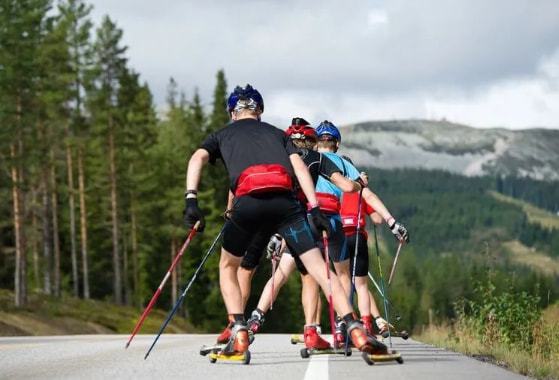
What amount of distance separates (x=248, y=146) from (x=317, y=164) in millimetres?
1473

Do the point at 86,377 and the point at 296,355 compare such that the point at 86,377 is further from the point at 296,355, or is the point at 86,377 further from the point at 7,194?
the point at 7,194

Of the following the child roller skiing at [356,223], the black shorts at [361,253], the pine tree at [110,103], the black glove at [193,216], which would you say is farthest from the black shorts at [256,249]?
the pine tree at [110,103]

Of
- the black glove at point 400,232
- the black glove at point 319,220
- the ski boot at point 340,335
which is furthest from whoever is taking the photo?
the black glove at point 400,232

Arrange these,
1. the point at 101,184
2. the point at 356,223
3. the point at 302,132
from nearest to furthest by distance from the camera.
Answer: the point at 302,132, the point at 356,223, the point at 101,184

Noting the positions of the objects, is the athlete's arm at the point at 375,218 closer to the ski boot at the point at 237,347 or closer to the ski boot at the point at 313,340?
the ski boot at the point at 313,340

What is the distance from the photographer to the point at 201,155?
7980 millimetres

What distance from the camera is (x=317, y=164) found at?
9164mm

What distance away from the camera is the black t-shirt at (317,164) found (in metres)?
9.05

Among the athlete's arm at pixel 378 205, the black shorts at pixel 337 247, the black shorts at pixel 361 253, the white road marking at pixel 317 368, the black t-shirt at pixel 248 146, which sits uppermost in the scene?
the black t-shirt at pixel 248 146

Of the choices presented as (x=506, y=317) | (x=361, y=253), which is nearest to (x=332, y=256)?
(x=361, y=253)

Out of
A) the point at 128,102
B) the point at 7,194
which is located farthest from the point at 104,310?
the point at 128,102

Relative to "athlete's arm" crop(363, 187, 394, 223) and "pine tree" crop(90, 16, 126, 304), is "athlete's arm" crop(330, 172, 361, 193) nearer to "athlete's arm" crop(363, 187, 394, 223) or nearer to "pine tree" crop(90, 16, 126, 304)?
"athlete's arm" crop(363, 187, 394, 223)

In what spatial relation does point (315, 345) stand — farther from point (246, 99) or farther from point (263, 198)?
point (246, 99)

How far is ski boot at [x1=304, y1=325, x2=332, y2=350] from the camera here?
929cm
